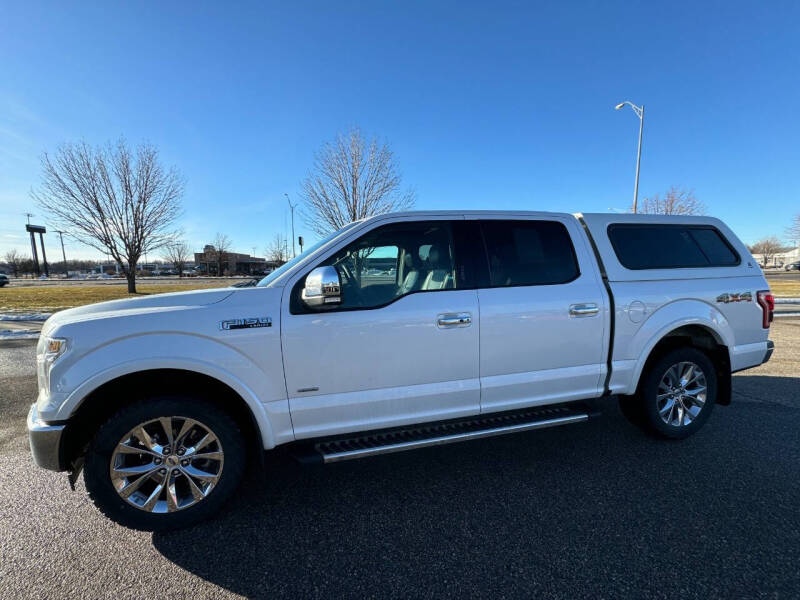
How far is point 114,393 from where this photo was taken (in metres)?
2.36

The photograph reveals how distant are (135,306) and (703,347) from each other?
15.3 ft

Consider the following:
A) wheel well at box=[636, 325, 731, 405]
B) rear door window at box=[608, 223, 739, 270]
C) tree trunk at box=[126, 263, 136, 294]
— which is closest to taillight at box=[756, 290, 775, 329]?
rear door window at box=[608, 223, 739, 270]

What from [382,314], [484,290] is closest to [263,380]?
[382,314]

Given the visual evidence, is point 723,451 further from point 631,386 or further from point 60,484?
point 60,484

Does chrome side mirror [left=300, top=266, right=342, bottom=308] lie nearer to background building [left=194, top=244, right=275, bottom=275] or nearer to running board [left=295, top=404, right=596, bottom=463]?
running board [left=295, top=404, right=596, bottom=463]

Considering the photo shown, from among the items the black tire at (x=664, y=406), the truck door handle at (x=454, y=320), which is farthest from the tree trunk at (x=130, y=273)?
the black tire at (x=664, y=406)

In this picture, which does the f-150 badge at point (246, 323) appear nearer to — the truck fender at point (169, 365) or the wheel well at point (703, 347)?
the truck fender at point (169, 365)

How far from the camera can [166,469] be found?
236 cm

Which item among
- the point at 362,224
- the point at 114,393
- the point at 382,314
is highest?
the point at 362,224

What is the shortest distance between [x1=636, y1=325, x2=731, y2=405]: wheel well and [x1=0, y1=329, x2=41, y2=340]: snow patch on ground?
11.5 metres

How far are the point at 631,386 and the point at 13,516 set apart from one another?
4589mm

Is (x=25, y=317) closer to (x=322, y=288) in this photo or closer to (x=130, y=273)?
(x=130, y=273)

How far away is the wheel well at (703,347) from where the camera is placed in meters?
3.44

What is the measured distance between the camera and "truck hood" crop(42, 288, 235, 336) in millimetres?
2305
